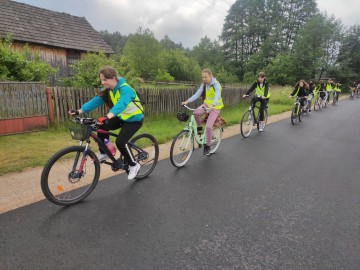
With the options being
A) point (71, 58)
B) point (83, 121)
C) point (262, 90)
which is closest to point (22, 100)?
point (83, 121)

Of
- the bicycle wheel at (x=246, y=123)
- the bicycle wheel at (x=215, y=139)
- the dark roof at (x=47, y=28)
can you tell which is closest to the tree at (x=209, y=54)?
the dark roof at (x=47, y=28)

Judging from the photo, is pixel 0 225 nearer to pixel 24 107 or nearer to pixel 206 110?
pixel 206 110

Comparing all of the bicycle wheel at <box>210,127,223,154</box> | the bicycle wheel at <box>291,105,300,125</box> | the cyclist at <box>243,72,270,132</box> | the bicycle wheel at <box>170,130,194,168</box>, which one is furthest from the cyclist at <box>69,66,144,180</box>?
the bicycle wheel at <box>291,105,300,125</box>

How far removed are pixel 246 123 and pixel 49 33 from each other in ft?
56.2

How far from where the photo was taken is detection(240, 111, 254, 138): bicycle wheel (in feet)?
27.9

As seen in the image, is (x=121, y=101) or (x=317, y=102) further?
(x=317, y=102)

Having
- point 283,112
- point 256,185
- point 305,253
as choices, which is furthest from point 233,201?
point 283,112

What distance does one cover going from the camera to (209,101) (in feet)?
20.7

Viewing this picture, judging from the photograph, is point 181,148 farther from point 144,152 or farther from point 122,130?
point 122,130

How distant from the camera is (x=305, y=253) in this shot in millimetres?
2914

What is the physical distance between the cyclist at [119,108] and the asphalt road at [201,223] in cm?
69

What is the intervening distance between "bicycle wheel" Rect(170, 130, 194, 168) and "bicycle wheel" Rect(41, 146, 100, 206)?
1.81m

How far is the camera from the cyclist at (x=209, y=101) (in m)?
5.94

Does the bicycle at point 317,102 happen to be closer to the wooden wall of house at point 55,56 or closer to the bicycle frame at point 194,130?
the bicycle frame at point 194,130
